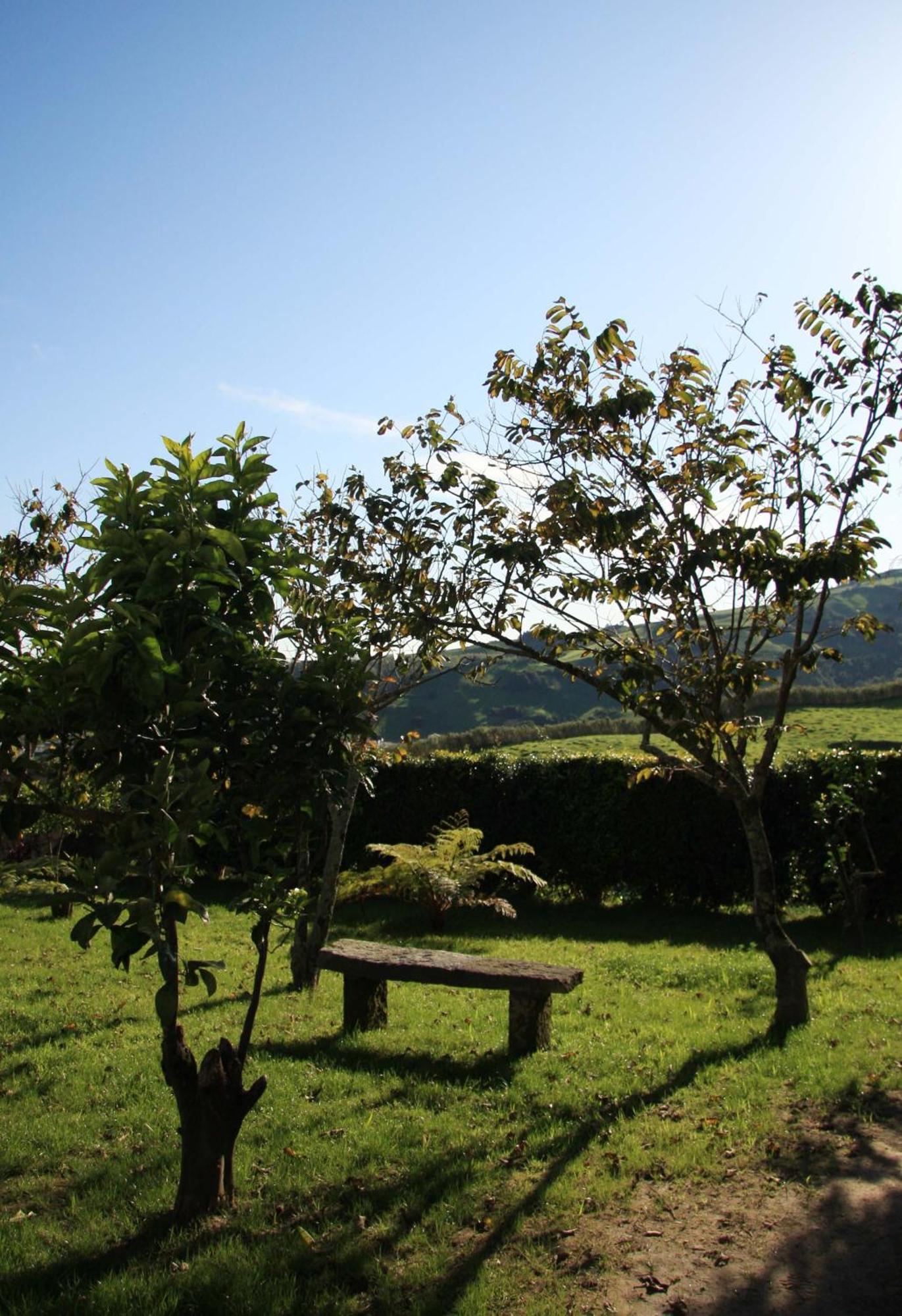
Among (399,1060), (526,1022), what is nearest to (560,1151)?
(526,1022)

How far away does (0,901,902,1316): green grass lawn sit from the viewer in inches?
167

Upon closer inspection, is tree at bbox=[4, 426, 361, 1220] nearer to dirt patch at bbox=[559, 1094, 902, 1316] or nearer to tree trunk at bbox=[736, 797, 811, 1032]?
dirt patch at bbox=[559, 1094, 902, 1316]

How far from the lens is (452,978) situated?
7.60 metres

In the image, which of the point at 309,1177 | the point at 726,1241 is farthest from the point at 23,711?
the point at 726,1241

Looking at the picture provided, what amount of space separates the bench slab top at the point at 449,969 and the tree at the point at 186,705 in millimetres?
3159

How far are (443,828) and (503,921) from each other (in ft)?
8.32

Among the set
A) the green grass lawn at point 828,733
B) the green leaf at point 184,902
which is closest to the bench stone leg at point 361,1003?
the green leaf at point 184,902

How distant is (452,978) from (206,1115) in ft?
10.7

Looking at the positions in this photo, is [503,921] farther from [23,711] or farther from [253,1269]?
[23,711]

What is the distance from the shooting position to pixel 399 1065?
716cm

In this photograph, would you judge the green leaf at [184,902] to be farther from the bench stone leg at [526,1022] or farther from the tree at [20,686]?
the bench stone leg at [526,1022]

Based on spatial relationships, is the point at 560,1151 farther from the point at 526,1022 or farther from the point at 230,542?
the point at 230,542

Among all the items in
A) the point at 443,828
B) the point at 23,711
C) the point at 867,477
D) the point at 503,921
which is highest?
the point at 867,477

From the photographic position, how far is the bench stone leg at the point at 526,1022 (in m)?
7.34
